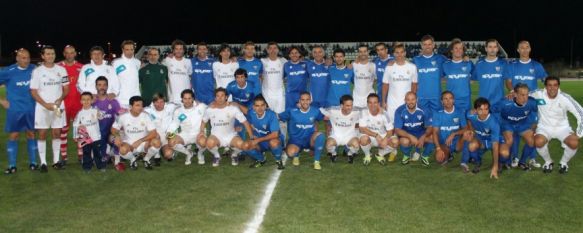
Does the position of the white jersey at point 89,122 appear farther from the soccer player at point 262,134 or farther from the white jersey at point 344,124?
the white jersey at point 344,124

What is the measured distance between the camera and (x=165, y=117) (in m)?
7.10

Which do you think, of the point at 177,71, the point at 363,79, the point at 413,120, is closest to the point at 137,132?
the point at 177,71

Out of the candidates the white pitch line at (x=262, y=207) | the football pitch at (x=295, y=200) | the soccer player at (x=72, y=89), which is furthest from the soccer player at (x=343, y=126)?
the soccer player at (x=72, y=89)

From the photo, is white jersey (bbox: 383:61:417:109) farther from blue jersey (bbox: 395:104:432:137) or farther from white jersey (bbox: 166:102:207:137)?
Result: white jersey (bbox: 166:102:207:137)

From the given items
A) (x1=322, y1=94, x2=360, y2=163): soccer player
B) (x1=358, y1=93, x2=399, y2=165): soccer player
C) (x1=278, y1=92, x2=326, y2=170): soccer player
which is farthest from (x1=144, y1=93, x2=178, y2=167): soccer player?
(x1=358, y1=93, x2=399, y2=165): soccer player

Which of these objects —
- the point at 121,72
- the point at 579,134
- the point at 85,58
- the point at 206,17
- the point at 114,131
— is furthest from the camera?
the point at 85,58

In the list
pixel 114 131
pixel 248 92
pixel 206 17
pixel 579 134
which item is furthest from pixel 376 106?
pixel 206 17

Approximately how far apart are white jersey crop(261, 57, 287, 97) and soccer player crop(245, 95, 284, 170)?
120 cm

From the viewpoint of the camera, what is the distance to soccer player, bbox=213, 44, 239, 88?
799cm

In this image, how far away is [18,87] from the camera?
6.42 m

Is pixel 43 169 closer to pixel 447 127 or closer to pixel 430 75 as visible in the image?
pixel 447 127

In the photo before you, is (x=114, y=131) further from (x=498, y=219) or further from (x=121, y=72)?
(x=498, y=219)

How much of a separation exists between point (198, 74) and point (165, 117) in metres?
1.25

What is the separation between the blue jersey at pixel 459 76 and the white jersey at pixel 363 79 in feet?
3.70
